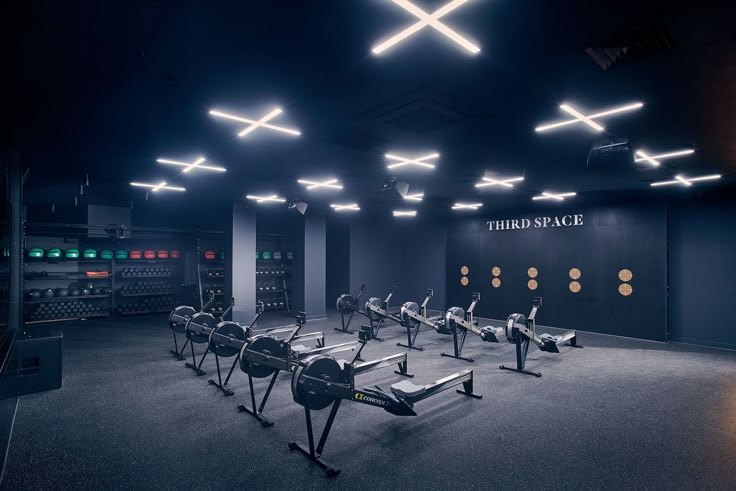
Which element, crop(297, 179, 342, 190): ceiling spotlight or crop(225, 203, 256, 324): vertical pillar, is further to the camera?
crop(225, 203, 256, 324): vertical pillar

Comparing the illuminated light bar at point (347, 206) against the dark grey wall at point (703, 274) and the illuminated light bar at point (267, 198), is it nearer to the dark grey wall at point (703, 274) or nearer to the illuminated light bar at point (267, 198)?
the illuminated light bar at point (267, 198)

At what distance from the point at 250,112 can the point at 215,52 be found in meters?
1.12

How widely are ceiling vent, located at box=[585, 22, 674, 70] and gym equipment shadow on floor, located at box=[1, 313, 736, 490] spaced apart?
10.9 ft

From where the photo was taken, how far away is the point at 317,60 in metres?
2.95

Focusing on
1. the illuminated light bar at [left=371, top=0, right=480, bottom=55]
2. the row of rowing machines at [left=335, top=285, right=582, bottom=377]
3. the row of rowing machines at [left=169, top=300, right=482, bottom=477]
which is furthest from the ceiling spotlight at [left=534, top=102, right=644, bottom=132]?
the row of rowing machines at [left=335, top=285, right=582, bottom=377]

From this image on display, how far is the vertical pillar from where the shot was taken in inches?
390

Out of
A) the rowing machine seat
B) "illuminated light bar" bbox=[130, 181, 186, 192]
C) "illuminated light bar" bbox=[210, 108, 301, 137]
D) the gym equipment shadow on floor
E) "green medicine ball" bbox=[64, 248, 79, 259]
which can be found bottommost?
the gym equipment shadow on floor

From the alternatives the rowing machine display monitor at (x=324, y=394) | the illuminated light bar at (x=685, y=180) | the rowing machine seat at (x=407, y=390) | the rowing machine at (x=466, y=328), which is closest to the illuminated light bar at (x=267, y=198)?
the rowing machine at (x=466, y=328)

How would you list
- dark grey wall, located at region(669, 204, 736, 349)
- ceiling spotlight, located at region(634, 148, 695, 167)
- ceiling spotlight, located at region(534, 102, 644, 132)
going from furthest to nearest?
1. dark grey wall, located at region(669, 204, 736, 349)
2. ceiling spotlight, located at region(634, 148, 695, 167)
3. ceiling spotlight, located at region(534, 102, 644, 132)

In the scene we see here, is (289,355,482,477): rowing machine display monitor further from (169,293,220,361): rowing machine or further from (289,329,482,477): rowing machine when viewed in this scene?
(169,293,220,361): rowing machine

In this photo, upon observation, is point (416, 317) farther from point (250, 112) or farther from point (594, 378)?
point (250, 112)

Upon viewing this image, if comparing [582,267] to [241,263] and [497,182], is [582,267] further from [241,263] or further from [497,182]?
[241,263]

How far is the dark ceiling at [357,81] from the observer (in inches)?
96.3

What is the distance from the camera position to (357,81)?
10.8ft
